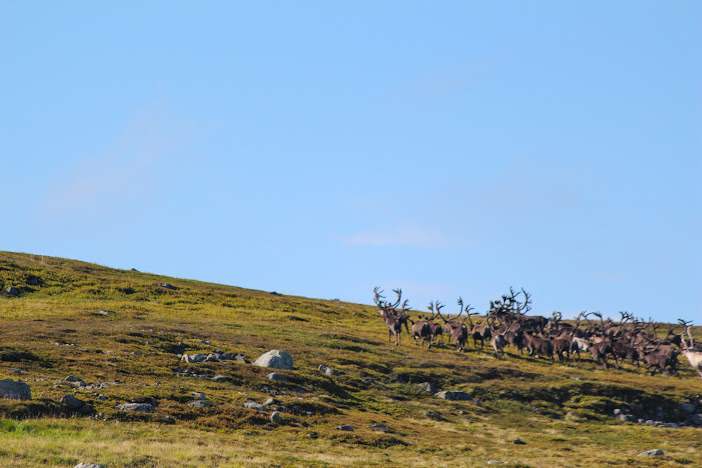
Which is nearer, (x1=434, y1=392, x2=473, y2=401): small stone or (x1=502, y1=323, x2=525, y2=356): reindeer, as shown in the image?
(x1=434, y1=392, x2=473, y2=401): small stone

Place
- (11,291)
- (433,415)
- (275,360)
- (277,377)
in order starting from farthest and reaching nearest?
1. (11,291)
2. (275,360)
3. (277,377)
4. (433,415)

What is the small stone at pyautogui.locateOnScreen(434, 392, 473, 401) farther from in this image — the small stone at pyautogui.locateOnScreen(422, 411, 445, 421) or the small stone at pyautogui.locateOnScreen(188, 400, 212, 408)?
the small stone at pyautogui.locateOnScreen(188, 400, 212, 408)

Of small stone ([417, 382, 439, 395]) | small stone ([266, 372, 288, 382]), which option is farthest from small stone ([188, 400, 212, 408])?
small stone ([417, 382, 439, 395])

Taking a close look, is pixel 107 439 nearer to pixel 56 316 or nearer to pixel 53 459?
pixel 53 459

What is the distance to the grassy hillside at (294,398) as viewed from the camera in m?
21.8

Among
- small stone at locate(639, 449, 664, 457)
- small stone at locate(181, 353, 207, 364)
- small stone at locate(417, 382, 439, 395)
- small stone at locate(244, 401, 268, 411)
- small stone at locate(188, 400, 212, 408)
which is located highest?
small stone at locate(181, 353, 207, 364)

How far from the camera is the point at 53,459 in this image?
1786 cm

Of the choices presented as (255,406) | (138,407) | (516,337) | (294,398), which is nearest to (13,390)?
(138,407)

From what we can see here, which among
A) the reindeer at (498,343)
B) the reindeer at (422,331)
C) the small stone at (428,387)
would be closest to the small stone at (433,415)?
the small stone at (428,387)

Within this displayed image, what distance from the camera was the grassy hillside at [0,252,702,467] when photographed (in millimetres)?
21781

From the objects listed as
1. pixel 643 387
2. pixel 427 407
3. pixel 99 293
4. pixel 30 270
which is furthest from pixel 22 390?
pixel 30 270

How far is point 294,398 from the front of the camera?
3155 centimetres

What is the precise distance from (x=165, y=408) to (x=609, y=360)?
135 feet

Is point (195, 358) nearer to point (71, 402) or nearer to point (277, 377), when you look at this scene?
point (277, 377)
